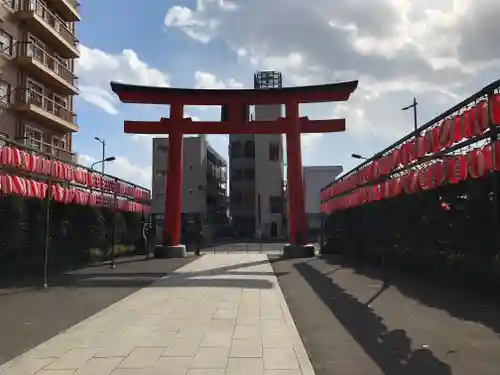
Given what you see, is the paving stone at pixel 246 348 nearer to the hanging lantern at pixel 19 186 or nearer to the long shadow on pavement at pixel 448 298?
the long shadow on pavement at pixel 448 298

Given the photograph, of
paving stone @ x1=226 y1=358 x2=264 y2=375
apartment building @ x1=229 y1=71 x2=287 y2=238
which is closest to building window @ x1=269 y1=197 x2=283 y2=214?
apartment building @ x1=229 y1=71 x2=287 y2=238

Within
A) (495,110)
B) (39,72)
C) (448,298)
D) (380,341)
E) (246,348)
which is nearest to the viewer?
(246,348)

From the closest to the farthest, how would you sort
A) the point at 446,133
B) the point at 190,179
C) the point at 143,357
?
1. the point at 143,357
2. the point at 446,133
3. the point at 190,179

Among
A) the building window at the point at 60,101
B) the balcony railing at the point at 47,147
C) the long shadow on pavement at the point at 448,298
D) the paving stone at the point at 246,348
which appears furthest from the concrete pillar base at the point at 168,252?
the paving stone at the point at 246,348

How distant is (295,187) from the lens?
85.9 ft

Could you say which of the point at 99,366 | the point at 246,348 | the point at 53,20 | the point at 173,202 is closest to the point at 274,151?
the point at 53,20

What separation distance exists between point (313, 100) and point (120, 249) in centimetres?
1207

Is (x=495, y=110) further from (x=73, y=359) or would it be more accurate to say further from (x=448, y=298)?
(x=73, y=359)

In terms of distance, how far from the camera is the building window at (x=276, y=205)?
2377 inches

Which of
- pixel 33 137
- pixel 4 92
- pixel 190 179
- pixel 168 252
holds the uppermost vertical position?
pixel 4 92

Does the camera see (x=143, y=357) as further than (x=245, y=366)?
Yes

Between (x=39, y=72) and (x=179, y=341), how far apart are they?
26620 millimetres

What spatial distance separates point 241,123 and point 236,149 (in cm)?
3745

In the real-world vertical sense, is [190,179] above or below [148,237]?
above
